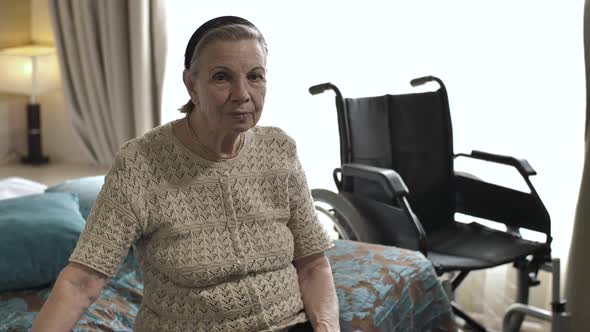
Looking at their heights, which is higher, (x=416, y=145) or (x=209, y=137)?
(x=209, y=137)

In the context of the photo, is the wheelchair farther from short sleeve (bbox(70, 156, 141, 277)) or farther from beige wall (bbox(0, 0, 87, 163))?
beige wall (bbox(0, 0, 87, 163))

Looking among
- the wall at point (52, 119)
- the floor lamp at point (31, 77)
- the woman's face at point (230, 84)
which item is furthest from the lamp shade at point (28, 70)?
the woman's face at point (230, 84)

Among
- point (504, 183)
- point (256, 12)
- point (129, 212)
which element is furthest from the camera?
point (256, 12)

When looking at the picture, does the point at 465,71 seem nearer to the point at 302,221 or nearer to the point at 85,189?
the point at 85,189

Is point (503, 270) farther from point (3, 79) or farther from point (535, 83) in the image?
point (3, 79)

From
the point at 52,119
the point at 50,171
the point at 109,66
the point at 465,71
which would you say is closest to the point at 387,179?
the point at 465,71

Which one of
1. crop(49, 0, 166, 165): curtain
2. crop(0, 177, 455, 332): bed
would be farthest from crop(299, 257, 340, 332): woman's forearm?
crop(49, 0, 166, 165): curtain

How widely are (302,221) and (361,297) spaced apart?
0.98 ft

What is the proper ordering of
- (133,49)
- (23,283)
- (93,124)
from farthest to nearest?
(93,124)
(133,49)
(23,283)

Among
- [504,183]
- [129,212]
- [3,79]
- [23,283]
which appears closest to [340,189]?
[504,183]

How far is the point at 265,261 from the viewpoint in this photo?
5.91 ft

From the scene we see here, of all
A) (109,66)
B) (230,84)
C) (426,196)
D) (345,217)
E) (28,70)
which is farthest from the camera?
(28,70)

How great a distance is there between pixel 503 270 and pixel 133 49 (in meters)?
1.97

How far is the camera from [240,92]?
5.53 ft
